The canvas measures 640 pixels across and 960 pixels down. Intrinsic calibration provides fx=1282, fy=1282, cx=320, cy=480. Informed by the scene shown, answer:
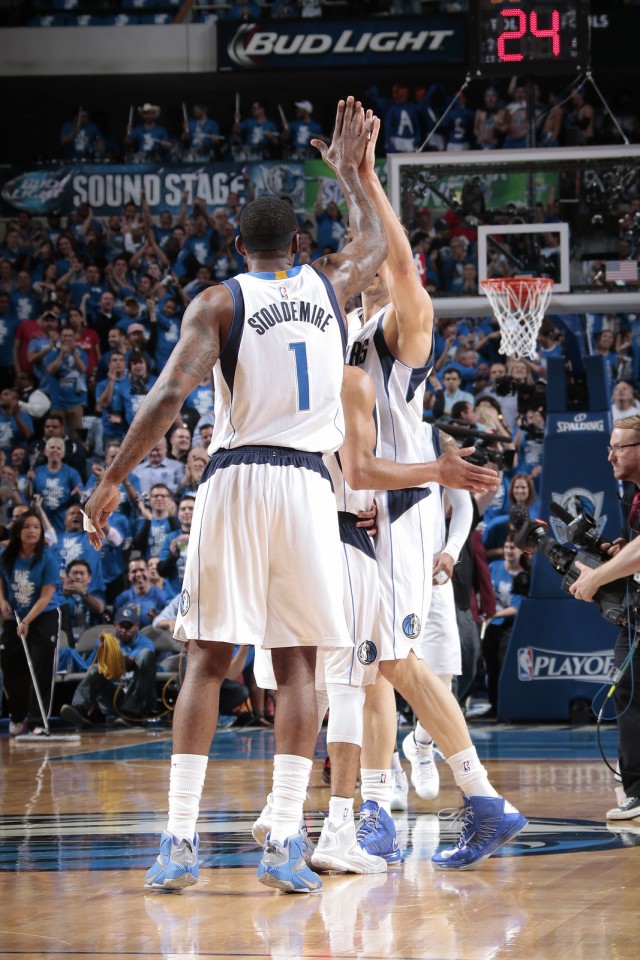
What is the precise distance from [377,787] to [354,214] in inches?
90.5

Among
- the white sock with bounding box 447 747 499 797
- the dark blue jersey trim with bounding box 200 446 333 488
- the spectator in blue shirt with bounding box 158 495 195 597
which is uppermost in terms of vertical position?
the dark blue jersey trim with bounding box 200 446 333 488

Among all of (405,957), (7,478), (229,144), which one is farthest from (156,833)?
(229,144)

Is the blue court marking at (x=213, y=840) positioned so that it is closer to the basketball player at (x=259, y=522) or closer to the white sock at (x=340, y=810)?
the white sock at (x=340, y=810)

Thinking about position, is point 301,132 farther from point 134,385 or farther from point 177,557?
point 177,557

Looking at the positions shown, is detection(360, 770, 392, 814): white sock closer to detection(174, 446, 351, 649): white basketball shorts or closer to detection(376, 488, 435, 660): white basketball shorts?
detection(376, 488, 435, 660): white basketball shorts

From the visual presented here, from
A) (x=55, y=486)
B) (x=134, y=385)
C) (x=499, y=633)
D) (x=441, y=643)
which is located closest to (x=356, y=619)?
(x=441, y=643)

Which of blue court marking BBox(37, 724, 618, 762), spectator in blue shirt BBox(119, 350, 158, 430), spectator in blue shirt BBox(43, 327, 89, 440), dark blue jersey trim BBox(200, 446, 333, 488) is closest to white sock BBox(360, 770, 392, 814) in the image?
dark blue jersey trim BBox(200, 446, 333, 488)

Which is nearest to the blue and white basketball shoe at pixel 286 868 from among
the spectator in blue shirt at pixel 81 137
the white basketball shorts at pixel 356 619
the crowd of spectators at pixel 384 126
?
the white basketball shorts at pixel 356 619

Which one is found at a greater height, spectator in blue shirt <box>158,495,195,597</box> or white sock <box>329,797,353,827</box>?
spectator in blue shirt <box>158,495,195,597</box>

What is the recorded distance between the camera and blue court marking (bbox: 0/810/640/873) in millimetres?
4934

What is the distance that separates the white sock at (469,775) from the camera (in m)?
4.89

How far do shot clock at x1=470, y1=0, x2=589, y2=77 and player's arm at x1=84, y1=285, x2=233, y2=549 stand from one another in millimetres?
7993

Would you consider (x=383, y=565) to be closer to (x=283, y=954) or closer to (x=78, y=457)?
(x=283, y=954)

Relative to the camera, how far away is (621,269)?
11.8 metres
